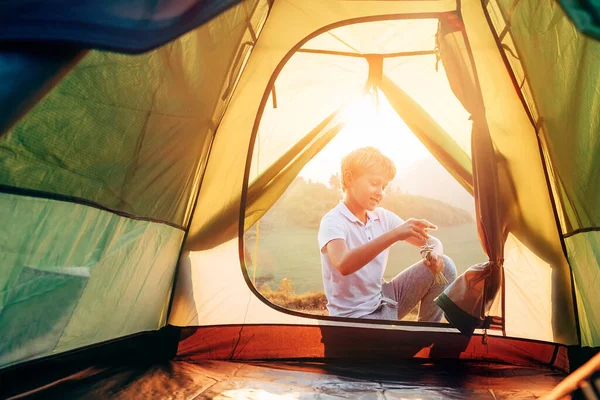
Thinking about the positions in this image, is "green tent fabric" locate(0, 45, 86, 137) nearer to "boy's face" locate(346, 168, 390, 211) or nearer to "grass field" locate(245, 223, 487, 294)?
"boy's face" locate(346, 168, 390, 211)

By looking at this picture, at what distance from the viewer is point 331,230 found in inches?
88.7

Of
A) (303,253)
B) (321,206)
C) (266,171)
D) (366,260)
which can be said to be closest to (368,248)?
(366,260)

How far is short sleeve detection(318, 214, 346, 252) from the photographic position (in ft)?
7.36

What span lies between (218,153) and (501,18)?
1.10 meters

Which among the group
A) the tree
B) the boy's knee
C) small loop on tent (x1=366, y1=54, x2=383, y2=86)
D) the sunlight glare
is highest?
small loop on tent (x1=366, y1=54, x2=383, y2=86)

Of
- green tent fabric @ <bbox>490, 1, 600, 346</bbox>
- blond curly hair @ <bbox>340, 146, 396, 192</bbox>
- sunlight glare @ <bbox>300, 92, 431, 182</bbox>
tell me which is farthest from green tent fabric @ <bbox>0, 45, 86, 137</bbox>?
sunlight glare @ <bbox>300, 92, 431, 182</bbox>

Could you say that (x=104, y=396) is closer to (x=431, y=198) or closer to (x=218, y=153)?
(x=218, y=153)

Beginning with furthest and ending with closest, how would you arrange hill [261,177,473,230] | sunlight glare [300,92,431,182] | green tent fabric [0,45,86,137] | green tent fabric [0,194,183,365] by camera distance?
hill [261,177,473,230] < sunlight glare [300,92,431,182] < green tent fabric [0,194,183,365] < green tent fabric [0,45,86,137]

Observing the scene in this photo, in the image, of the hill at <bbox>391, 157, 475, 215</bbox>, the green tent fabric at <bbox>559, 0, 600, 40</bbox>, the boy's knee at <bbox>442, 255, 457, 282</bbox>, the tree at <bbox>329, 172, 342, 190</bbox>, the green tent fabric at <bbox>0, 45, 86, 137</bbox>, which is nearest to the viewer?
the green tent fabric at <bbox>0, 45, 86, 137</bbox>

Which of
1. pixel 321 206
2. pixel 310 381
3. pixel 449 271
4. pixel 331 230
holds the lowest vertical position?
pixel 310 381

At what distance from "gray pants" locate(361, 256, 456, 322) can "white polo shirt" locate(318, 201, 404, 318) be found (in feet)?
0.20

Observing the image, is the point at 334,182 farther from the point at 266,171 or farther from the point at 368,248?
the point at 368,248

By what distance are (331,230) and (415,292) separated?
0.43 meters

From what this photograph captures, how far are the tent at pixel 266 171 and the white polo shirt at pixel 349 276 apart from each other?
0.22m
